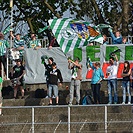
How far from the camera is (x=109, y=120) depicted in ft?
62.6

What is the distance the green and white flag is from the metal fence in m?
3.62

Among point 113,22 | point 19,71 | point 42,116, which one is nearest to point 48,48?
point 19,71

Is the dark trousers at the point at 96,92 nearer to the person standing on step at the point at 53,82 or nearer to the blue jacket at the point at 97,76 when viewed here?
the blue jacket at the point at 97,76

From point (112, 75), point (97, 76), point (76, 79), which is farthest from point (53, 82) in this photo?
point (112, 75)

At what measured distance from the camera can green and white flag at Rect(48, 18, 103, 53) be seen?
77.4ft

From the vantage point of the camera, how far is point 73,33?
23.7 meters

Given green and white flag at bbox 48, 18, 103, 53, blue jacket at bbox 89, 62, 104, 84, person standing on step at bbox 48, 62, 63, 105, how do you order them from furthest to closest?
green and white flag at bbox 48, 18, 103, 53
person standing on step at bbox 48, 62, 63, 105
blue jacket at bbox 89, 62, 104, 84

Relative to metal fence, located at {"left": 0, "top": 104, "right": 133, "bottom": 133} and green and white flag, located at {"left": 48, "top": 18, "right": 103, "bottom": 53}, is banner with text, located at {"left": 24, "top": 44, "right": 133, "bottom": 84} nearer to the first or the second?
green and white flag, located at {"left": 48, "top": 18, "right": 103, "bottom": 53}

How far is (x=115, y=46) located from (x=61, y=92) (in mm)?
2536

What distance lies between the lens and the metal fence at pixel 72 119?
18844 mm

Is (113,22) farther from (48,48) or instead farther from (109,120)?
(109,120)

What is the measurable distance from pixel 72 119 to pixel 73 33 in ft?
16.2

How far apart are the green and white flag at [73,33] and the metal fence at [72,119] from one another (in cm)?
362

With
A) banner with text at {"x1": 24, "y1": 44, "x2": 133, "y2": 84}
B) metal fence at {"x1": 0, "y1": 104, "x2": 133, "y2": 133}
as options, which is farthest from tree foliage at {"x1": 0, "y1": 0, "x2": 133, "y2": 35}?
metal fence at {"x1": 0, "y1": 104, "x2": 133, "y2": 133}
